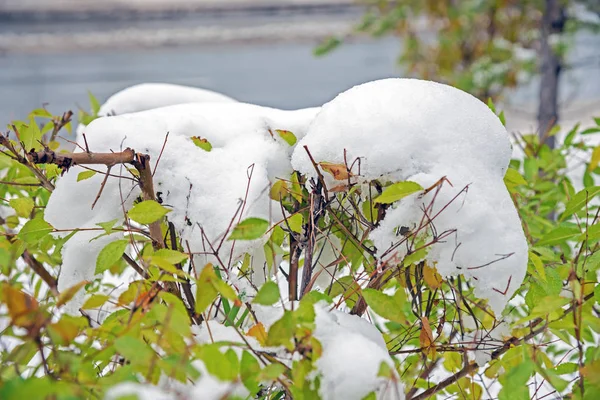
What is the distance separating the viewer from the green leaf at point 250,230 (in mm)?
685

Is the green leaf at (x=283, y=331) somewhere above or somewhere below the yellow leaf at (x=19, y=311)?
below

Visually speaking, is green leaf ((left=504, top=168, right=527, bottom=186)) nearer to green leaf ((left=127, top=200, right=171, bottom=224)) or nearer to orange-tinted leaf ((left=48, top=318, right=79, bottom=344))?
green leaf ((left=127, top=200, right=171, bottom=224))

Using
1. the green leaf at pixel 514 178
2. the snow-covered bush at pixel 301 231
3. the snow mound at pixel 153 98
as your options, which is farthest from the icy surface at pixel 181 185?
the snow mound at pixel 153 98

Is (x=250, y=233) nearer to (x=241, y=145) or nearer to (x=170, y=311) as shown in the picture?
(x=170, y=311)

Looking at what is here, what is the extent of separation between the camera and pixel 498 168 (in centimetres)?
87

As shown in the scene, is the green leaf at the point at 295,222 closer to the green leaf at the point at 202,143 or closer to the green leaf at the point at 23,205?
the green leaf at the point at 202,143

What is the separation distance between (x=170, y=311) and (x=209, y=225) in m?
0.27

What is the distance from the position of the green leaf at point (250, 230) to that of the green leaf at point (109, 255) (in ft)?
0.69

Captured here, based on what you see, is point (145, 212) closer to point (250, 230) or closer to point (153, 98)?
point (250, 230)

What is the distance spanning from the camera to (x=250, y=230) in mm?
689

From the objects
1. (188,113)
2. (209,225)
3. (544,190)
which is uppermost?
(188,113)

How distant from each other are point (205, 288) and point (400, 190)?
0.28 meters

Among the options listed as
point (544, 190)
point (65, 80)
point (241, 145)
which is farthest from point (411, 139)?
point (65, 80)

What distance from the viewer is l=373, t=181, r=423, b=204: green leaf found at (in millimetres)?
740
